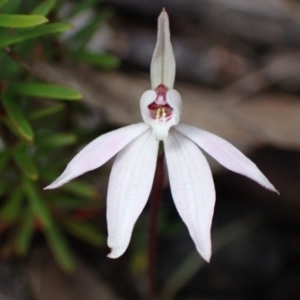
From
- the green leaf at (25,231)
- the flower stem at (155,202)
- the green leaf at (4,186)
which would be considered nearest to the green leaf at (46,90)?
the flower stem at (155,202)

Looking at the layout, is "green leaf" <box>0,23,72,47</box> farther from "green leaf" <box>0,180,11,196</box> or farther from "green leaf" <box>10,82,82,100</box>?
"green leaf" <box>0,180,11,196</box>

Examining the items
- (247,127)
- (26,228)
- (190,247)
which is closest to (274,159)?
(247,127)

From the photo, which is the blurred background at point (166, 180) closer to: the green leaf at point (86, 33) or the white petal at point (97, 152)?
the green leaf at point (86, 33)

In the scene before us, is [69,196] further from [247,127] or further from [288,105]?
[288,105]

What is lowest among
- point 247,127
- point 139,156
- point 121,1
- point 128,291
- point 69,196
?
point 128,291

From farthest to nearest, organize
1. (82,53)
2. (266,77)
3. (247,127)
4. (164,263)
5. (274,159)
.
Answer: (266,77) → (164,263) → (274,159) → (247,127) → (82,53)

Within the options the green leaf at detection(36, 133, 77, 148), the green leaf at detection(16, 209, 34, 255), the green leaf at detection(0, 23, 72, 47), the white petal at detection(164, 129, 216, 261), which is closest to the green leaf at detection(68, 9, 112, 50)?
the green leaf at detection(36, 133, 77, 148)

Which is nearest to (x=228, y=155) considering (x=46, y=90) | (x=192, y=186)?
(x=192, y=186)
